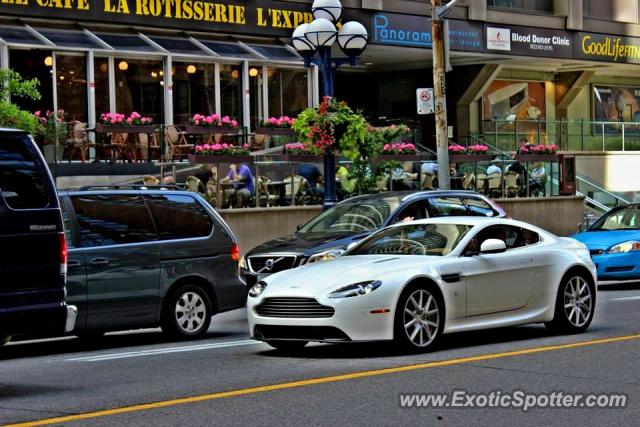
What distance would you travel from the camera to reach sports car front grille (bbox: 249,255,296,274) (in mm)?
15164

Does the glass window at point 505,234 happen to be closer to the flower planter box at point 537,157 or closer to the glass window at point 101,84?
the glass window at point 101,84

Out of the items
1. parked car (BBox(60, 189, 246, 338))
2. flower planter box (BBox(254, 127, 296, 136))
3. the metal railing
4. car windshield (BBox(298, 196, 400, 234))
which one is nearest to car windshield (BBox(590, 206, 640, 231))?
car windshield (BBox(298, 196, 400, 234))

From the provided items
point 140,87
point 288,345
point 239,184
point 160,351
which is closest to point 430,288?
point 288,345

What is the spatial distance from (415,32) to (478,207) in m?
18.7

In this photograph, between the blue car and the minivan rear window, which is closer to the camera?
the minivan rear window

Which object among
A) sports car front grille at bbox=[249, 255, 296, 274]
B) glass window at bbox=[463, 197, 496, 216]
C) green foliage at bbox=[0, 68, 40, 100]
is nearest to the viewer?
sports car front grille at bbox=[249, 255, 296, 274]

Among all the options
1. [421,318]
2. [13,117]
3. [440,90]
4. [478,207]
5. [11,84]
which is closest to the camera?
[421,318]

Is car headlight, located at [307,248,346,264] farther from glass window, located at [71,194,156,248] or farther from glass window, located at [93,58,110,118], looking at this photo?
glass window, located at [93,58,110,118]

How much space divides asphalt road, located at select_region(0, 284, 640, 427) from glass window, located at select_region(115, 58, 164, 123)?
652 inches

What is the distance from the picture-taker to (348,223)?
53.3 ft

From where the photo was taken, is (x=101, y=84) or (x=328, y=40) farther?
(x=101, y=84)

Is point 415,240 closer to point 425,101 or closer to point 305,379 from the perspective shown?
point 305,379

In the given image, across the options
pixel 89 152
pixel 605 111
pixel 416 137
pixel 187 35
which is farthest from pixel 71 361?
pixel 605 111

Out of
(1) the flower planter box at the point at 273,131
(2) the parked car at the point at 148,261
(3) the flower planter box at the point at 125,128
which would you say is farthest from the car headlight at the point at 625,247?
(3) the flower planter box at the point at 125,128
